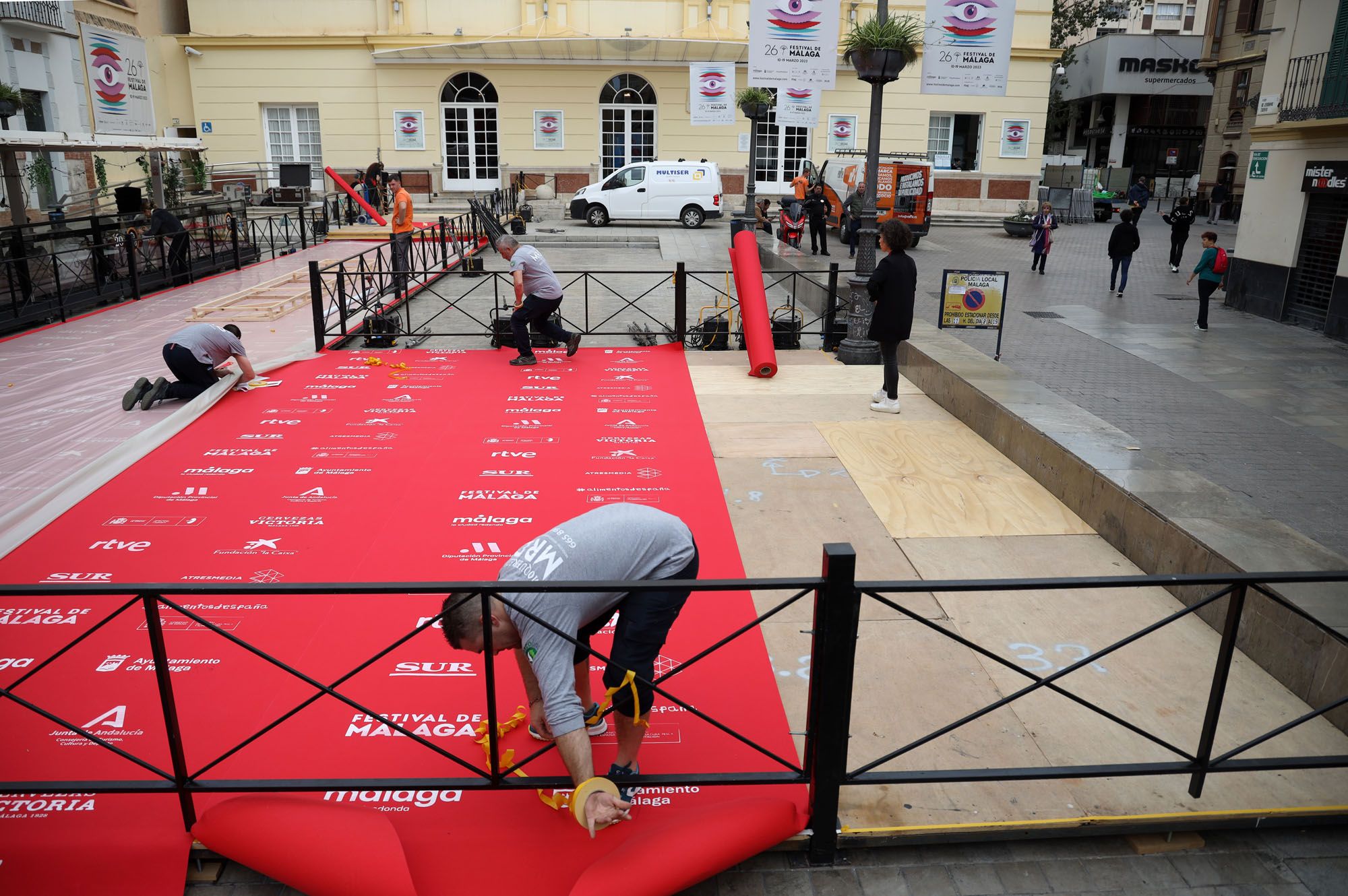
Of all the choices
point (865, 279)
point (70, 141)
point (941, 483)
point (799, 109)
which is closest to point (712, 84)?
point (799, 109)

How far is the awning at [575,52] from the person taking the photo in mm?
30172

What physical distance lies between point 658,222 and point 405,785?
25838 millimetres

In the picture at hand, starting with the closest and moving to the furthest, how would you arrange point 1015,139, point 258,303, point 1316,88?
→ point 1316,88 < point 258,303 < point 1015,139

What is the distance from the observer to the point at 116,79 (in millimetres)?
25219

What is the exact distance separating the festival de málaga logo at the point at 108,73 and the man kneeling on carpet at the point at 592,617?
91.6 feet

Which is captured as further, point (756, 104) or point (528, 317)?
point (756, 104)

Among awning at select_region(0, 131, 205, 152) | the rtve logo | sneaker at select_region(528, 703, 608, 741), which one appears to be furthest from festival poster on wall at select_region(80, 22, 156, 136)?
sneaker at select_region(528, 703, 608, 741)

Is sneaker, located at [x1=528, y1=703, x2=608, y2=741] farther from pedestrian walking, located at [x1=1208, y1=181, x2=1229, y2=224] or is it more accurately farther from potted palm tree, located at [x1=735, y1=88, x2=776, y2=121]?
pedestrian walking, located at [x1=1208, y1=181, x2=1229, y2=224]

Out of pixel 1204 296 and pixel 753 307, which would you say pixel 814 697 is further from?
pixel 1204 296

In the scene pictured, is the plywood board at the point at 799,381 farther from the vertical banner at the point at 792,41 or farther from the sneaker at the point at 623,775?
the sneaker at the point at 623,775

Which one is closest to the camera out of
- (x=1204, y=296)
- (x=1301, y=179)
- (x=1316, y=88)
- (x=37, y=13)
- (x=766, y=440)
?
(x=766, y=440)

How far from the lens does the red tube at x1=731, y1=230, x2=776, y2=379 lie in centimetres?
1110

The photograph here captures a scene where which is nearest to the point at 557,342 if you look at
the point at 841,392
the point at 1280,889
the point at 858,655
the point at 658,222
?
the point at 841,392

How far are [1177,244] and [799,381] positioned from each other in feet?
45.9
